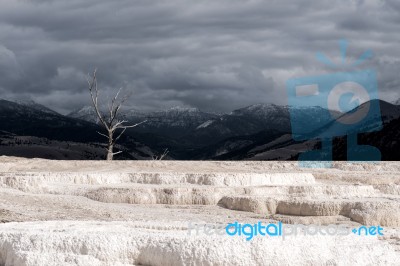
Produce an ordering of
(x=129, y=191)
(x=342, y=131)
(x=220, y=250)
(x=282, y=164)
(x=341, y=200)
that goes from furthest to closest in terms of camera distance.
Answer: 1. (x=342, y=131)
2. (x=282, y=164)
3. (x=129, y=191)
4. (x=341, y=200)
5. (x=220, y=250)

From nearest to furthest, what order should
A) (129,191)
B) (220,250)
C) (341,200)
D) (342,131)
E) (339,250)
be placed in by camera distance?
1. (220,250)
2. (339,250)
3. (341,200)
4. (129,191)
5. (342,131)

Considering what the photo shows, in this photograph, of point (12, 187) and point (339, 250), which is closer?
point (339, 250)

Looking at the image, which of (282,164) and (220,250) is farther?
(282,164)

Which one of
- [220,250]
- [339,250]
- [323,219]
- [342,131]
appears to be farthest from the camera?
[342,131]

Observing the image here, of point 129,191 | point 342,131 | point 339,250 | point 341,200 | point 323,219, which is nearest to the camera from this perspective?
point 339,250

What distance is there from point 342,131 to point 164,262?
19110 cm

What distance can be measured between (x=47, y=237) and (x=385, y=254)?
5942 millimetres

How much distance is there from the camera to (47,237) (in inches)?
442

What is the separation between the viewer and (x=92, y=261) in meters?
10.7

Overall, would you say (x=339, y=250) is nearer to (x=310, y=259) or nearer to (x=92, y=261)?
(x=310, y=259)

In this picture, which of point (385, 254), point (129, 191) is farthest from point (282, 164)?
point (385, 254)

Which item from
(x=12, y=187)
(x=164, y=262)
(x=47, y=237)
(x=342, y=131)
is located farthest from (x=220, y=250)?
(x=342, y=131)

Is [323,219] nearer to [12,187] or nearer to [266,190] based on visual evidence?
[266,190]

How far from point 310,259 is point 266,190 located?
1229cm
